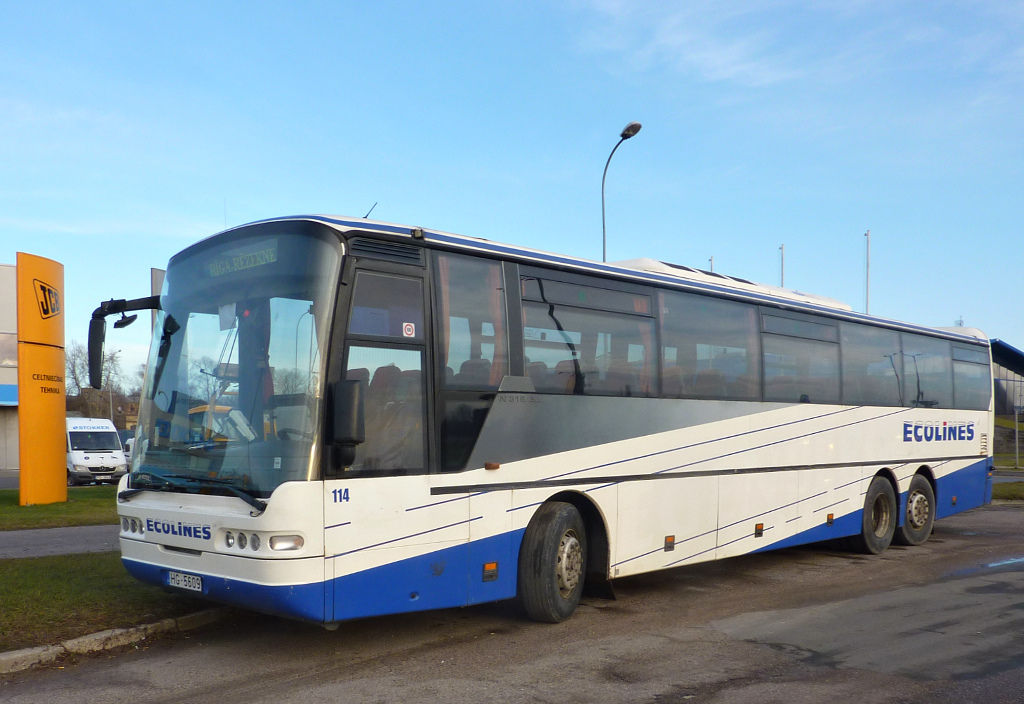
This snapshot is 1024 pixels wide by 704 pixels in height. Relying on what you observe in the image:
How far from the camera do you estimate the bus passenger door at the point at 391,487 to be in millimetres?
6538

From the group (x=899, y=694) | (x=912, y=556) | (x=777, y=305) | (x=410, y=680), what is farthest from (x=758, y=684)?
(x=912, y=556)

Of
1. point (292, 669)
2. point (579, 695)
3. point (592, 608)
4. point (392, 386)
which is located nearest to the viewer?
point (579, 695)

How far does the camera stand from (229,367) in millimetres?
6859

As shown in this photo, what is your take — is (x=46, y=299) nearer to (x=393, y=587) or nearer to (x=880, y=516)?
(x=393, y=587)

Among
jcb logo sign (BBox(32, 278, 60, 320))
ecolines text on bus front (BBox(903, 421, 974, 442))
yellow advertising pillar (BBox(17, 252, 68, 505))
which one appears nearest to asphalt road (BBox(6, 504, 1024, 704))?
ecolines text on bus front (BBox(903, 421, 974, 442))

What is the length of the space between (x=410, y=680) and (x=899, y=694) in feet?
10.9

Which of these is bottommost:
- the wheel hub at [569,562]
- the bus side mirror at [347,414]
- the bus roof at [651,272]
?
the wheel hub at [569,562]

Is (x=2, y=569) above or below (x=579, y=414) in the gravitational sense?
below

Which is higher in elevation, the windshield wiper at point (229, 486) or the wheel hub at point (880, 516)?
the windshield wiper at point (229, 486)

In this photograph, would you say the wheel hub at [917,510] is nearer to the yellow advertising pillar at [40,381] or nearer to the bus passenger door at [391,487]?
the bus passenger door at [391,487]

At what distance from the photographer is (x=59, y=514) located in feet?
54.2

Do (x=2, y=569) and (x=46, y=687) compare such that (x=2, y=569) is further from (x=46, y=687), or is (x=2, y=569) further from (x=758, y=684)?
(x=758, y=684)

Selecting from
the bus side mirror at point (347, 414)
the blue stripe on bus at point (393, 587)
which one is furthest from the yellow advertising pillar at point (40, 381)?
the bus side mirror at point (347, 414)

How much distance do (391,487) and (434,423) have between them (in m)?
0.66
